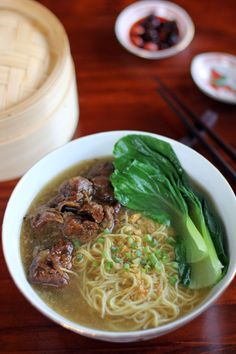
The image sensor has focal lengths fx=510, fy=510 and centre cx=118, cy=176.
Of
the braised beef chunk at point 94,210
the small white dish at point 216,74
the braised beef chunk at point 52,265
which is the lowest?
the braised beef chunk at point 52,265

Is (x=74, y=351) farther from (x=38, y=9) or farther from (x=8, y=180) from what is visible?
(x=38, y=9)

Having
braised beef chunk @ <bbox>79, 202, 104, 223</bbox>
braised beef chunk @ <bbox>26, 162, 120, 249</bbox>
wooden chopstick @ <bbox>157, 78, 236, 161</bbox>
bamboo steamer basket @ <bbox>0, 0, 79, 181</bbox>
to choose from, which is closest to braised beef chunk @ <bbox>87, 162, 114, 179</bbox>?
braised beef chunk @ <bbox>26, 162, 120, 249</bbox>

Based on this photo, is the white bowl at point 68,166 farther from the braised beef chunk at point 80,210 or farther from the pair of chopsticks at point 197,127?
the pair of chopsticks at point 197,127

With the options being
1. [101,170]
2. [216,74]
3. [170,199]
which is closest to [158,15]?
[216,74]

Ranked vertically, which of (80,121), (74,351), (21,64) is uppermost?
(21,64)

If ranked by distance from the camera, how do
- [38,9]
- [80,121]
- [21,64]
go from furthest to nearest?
1. [80,121]
2. [38,9]
3. [21,64]

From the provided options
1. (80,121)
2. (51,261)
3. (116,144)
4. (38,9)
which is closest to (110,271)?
(51,261)

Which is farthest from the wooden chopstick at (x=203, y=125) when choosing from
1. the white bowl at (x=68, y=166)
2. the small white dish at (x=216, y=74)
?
the white bowl at (x=68, y=166)

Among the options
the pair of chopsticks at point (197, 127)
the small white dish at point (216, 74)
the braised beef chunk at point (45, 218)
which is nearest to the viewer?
the braised beef chunk at point (45, 218)
